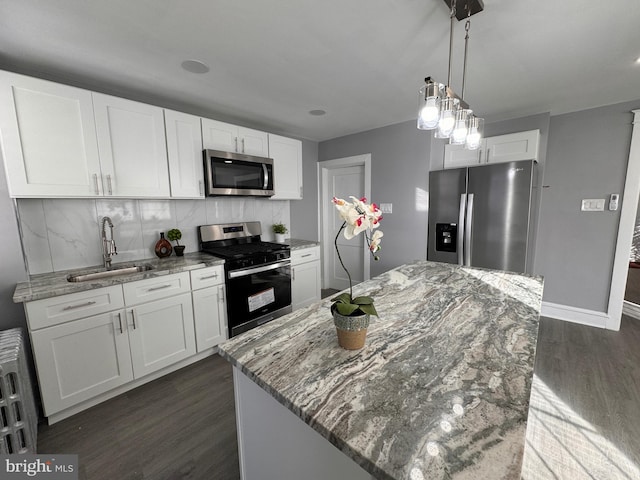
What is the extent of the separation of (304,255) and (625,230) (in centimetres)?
338

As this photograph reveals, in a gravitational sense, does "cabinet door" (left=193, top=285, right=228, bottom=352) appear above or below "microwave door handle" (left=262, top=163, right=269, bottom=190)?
below

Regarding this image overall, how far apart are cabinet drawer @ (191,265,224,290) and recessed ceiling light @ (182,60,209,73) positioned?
1534mm

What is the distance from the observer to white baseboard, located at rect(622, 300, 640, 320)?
10.2 feet

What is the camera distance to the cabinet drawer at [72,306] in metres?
1.56

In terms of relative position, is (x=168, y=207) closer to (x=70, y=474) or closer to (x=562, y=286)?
(x=70, y=474)

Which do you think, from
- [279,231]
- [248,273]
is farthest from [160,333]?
[279,231]

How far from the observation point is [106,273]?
2.01 metres

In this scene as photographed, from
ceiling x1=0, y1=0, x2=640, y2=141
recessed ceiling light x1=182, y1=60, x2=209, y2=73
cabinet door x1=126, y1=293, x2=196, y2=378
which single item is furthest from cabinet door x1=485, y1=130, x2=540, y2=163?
cabinet door x1=126, y1=293, x2=196, y2=378

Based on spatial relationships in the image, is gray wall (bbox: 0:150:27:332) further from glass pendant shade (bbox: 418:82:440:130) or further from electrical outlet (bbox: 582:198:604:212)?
electrical outlet (bbox: 582:198:604:212)

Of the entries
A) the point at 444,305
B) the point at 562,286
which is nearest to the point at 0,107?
the point at 444,305

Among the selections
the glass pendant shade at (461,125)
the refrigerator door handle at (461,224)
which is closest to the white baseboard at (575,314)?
the refrigerator door handle at (461,224)

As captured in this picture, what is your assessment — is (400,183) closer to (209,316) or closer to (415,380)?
(209,316)

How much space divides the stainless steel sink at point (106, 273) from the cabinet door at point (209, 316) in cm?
47

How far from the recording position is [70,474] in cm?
132
